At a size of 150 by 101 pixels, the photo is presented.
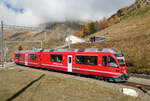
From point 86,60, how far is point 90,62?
0.59 metres

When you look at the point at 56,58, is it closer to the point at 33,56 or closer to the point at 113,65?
the point at 33,56

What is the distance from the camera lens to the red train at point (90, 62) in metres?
12.5

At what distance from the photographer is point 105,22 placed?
126750mm

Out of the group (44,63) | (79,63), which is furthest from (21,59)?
(79,63)

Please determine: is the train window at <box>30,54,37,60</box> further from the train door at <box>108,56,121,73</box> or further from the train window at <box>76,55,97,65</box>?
the train door at <box>108,56,121,73</box>

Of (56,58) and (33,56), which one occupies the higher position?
(33,56)

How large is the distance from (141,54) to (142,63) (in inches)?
156

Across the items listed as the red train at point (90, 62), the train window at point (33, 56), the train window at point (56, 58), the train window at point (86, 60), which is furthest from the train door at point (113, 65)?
the train window at point (33, 56)

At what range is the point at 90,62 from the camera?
47.7 feet

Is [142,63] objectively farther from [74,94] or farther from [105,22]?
[105,22]

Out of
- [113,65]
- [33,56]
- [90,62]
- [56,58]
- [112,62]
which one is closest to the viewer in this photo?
[113,65]

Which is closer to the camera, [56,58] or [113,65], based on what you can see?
[113,65]

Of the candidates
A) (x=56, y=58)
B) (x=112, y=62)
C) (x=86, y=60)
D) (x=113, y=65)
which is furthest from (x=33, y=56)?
(x=113, y=65)

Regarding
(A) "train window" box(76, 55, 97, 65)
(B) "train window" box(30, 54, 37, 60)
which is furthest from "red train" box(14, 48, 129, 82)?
(B) "train window" box(30, 54, 37, 60)
